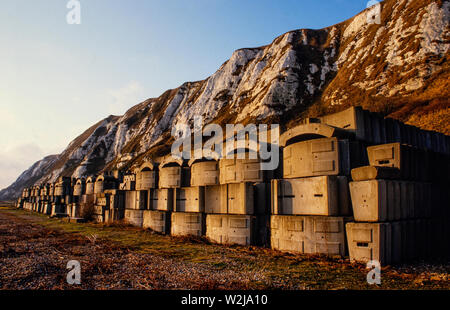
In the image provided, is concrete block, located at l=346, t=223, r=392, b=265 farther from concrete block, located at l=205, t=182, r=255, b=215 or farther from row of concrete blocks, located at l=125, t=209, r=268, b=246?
concrete block, located at l=205, t=182, r=255, b=215

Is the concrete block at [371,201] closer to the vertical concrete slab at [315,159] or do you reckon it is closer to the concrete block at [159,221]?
the vertical concrete slab at [315,159]

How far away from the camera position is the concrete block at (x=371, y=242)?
386 inches

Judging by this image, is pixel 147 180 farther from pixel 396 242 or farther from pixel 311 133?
pixel 396 242

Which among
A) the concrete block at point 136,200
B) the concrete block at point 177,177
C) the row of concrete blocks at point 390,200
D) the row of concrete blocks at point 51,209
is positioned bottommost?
the row of concrete blocks at point 51,209

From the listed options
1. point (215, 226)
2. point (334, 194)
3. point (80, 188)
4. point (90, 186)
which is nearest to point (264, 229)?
point (215, 226)

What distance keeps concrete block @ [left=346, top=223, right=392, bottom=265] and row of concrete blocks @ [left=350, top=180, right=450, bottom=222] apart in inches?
13.0

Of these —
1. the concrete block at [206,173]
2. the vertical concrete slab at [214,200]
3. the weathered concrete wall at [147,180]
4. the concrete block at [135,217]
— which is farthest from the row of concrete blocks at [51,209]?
the vertical concrete slab at [214,200]

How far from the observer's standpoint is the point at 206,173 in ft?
58.9

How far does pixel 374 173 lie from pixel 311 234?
3.59 meters

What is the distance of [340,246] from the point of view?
11.1 m

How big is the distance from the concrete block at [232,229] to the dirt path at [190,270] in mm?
770

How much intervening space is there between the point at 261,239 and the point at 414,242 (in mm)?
6670
